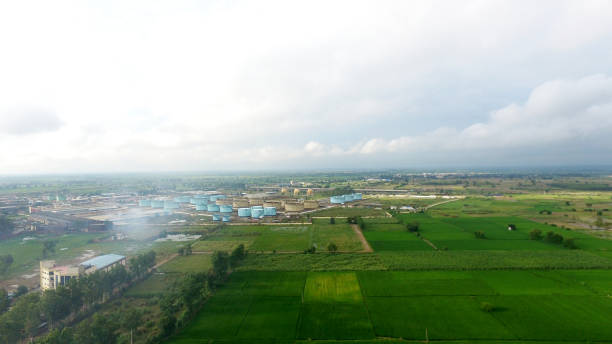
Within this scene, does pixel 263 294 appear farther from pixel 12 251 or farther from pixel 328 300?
pixel 12 251

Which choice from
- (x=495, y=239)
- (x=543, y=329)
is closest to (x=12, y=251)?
(x=543, y=329)

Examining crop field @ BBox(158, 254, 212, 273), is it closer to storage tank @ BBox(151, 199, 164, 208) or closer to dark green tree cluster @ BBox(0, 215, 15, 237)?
dark green tree cluster @ BBox(0, 215, 15, 237)

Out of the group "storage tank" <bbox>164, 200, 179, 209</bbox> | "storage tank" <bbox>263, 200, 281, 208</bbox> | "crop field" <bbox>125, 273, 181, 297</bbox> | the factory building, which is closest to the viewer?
the factory building

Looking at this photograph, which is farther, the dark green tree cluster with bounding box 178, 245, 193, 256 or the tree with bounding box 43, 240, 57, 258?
the tree with bounding box 43, 240, 57, 258

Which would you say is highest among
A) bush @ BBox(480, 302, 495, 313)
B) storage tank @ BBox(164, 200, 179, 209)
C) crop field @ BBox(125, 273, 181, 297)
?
storage tank @ BBox(164, 200, 179, 209)

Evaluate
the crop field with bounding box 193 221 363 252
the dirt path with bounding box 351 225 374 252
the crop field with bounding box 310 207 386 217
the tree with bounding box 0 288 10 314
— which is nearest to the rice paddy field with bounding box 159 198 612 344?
the crop field with bounding box 193 221 363 252

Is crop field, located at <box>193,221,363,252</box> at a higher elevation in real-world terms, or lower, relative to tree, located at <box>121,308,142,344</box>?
lower

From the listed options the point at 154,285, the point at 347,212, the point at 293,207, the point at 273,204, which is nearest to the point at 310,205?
the point at 293,207
